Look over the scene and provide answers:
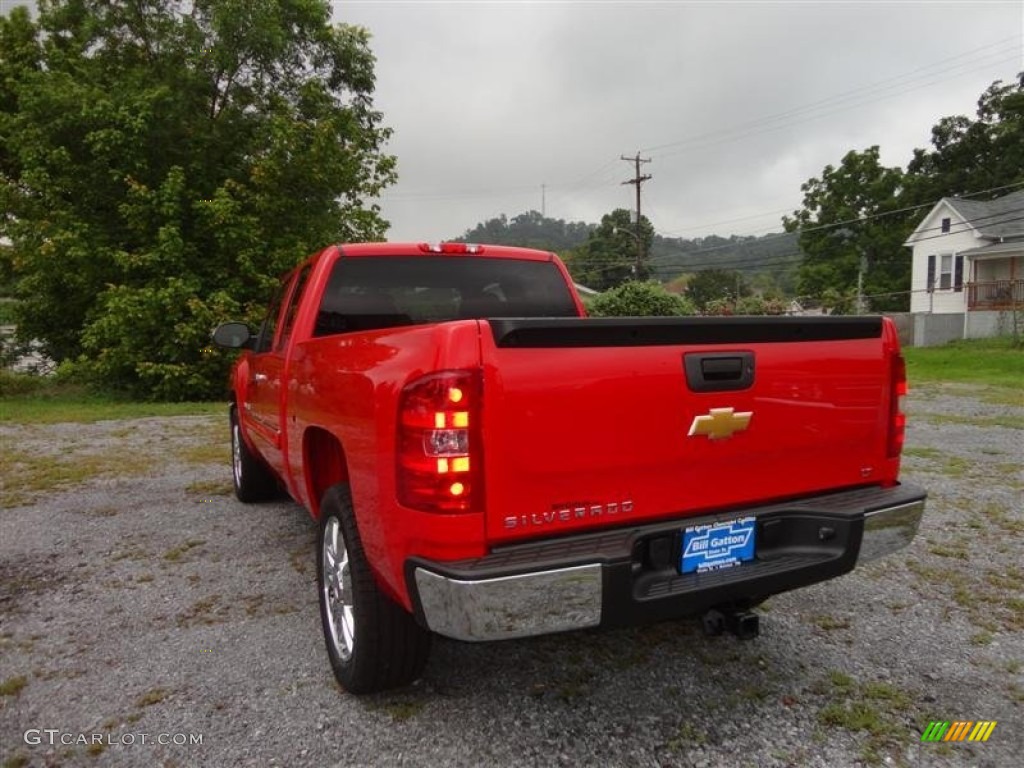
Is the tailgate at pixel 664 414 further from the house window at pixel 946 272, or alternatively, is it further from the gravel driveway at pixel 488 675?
the house window at pixel 946 272

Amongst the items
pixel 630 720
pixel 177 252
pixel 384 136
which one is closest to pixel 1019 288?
pixel 384 136

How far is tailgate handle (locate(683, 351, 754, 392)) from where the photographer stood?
230 cm

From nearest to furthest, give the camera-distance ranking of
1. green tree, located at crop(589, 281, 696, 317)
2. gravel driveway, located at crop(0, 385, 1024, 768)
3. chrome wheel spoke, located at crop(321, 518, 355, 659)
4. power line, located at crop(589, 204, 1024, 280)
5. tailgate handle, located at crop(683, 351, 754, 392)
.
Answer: tailgate handle, located at crop(683, 351, 754, 392) → gravel driveway, located at crop(0, 385, 1024, 768) → chrome wheel spoke, located at crop(321, 518, 355, 659) → green tree, located at crop(589, 281, 696, 317) → power line, located at crop(589, 204, 1024, 280)

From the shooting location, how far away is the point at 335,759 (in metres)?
2.35

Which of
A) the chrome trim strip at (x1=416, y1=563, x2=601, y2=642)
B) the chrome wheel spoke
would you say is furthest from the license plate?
the chrome wheel spoke

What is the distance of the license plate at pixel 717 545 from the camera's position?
7.60ft

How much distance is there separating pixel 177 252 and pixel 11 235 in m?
3.28

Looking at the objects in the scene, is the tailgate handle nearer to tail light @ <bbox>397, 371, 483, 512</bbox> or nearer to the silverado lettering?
the silverado lettering

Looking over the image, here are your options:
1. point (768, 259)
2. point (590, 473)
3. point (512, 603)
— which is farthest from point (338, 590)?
point (768, 259)

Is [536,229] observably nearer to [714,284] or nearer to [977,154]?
[714,284]

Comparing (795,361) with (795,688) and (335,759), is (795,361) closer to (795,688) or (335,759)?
(795,688)

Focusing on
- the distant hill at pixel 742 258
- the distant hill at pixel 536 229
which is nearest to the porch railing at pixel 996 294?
the distant hill at pixel 742 258

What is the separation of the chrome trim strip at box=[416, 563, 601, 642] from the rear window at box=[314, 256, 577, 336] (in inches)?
83.1

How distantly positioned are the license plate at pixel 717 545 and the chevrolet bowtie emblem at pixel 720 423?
11.9 inches
